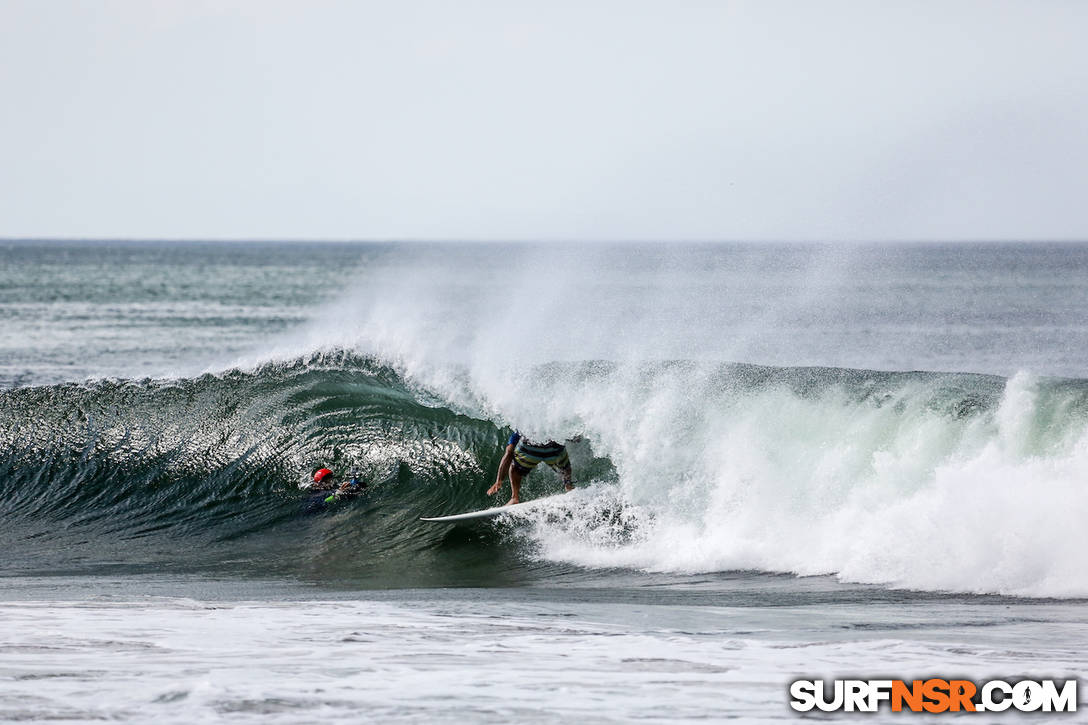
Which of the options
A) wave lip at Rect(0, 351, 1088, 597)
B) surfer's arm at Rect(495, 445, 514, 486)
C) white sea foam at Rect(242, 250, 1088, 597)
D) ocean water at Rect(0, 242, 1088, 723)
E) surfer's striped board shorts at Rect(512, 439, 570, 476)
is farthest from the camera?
surfer's arm at Rect(495, 445, 514, 486)

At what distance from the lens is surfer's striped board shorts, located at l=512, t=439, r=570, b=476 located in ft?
38.4

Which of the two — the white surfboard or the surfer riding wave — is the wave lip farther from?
the surfer riding wave

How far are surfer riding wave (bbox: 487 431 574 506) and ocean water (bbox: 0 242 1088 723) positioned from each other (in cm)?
25

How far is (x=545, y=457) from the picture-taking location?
38.4 feet

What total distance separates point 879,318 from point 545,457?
29.5m

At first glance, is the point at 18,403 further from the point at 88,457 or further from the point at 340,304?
the point at 340,304

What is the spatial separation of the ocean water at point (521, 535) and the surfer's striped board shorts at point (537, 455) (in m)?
0.31

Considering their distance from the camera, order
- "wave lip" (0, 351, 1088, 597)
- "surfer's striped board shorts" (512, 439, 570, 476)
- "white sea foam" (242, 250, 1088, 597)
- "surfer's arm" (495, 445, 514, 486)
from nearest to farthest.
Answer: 1. "white sea foam" (242, 250, 1088, 597)
2. "wave lip" (0, 351, 1088, 597)
3. "surfer's striped board shorts" (512, 439, 570, 476)
4. "surfer's arm" (495, 445, 514, 486)

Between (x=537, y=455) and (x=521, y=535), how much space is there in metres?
0.84

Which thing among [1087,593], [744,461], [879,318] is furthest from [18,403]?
[879,318]

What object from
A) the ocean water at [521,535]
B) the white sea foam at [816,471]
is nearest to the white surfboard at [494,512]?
the ocean water at [521,535]

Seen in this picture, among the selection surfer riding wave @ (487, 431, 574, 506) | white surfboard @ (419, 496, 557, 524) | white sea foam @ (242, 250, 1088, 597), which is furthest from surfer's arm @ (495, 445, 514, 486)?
white sea foam @ (242, 250, 1088, 597)

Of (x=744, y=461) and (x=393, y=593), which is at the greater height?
(x=744, y=461)

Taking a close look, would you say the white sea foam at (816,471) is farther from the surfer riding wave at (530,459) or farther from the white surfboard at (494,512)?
the surfer riding wave at (530,459)
